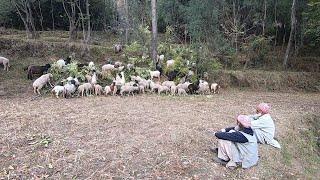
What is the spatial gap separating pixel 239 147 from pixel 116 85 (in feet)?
24.6

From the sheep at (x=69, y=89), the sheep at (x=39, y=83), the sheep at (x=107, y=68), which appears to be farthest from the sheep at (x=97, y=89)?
the sheep at (x=107, y=68)

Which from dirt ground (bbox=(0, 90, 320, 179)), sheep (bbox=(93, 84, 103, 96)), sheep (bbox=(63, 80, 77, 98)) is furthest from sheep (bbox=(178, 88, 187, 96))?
sheep (bbox=(63, 80, 77, 98))

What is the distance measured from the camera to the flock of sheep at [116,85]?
14.3 meters

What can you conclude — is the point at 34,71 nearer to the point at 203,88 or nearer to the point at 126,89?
the point at 126,89

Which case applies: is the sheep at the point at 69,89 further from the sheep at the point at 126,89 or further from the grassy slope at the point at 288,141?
the sheep at the point at 126,89

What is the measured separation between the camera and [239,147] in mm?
8320

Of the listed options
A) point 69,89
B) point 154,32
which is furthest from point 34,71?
point 154,32

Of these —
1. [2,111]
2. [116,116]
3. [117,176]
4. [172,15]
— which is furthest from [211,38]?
[117,176]

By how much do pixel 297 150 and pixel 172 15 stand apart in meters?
16.1

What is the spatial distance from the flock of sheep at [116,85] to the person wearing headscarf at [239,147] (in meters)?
6.90

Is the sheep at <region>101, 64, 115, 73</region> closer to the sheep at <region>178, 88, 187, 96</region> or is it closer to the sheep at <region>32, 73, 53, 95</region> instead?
the sheep at <region>32, 73, 53, 95</region>

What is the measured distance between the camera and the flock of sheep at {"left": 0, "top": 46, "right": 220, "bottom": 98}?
47.0 ft

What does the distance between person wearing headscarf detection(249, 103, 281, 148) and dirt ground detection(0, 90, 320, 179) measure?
0.20m

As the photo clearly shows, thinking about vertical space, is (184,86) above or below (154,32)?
below
